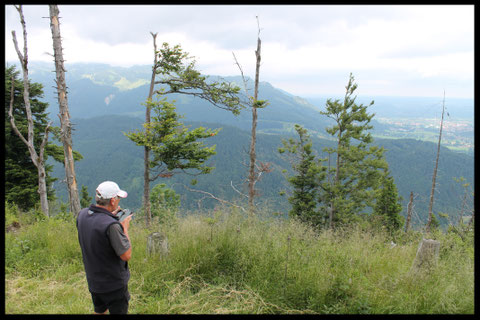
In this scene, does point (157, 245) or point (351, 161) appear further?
point (351, 161)

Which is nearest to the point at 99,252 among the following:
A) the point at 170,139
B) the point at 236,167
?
the point at 170,139

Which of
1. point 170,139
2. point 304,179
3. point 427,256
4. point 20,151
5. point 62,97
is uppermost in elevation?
point 62,97

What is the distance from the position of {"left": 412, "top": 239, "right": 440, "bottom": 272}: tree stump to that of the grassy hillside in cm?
8

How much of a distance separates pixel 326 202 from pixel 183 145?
17.5m

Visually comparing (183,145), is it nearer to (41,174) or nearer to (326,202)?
(41,174)

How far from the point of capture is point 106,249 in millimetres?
2654

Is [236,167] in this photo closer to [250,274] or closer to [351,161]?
[351,161]

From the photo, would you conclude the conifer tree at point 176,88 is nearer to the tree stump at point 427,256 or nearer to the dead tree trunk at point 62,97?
the dead tree trunk at point 62,97

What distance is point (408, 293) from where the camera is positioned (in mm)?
3178

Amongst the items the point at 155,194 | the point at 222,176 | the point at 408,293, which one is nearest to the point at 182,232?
the point at 408,293

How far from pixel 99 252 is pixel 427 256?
4071 millimetres

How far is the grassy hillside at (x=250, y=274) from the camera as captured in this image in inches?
125

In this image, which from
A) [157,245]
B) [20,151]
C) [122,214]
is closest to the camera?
[122,214]

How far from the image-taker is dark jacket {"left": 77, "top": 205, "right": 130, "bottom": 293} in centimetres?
260
